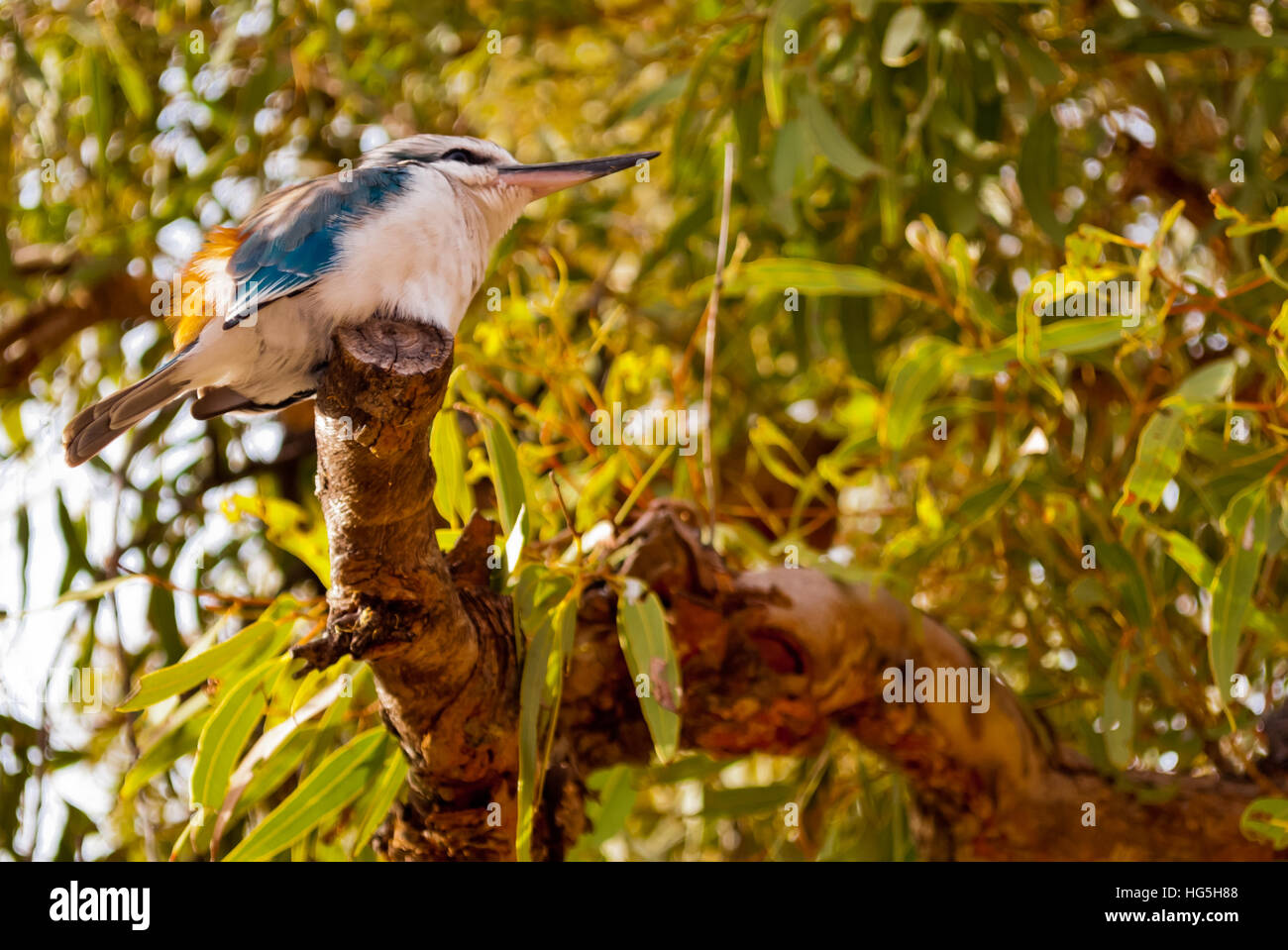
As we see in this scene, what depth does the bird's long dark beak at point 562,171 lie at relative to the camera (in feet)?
3.83

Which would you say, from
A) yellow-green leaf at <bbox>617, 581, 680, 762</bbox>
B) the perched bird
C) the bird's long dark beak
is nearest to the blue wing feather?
the perched bird

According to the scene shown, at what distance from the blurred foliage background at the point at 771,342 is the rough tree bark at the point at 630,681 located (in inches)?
2.6

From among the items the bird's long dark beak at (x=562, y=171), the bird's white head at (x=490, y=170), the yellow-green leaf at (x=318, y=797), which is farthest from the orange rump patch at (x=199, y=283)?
the yellow-green leaf at (x=318, y=797)

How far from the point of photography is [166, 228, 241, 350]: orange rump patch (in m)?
1.13

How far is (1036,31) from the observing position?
1672 mm

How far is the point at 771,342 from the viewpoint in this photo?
194 cm

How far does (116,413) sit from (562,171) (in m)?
0.45

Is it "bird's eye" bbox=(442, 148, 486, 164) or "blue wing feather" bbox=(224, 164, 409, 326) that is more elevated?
"bird's eye" bbox=(442, 148, 486, 164)

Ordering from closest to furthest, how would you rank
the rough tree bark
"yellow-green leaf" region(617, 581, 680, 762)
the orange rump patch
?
the rough tree bark, "yellow-green leaf" region(617, 581, 680, 762), the orange rump patch

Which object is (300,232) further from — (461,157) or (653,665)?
(653,665)

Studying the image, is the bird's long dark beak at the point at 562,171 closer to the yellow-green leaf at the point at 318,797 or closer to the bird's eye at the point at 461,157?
the bird's eye at the point at 461,157

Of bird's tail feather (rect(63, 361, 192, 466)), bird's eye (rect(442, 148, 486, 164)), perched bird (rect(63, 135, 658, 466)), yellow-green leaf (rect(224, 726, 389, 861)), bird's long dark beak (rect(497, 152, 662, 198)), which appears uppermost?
bird's eye (rect(442, 148, 486, 164))

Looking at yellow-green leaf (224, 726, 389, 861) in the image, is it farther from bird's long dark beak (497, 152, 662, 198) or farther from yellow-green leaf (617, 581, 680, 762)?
bird's long dark beak (497, 152, 662, 198)
